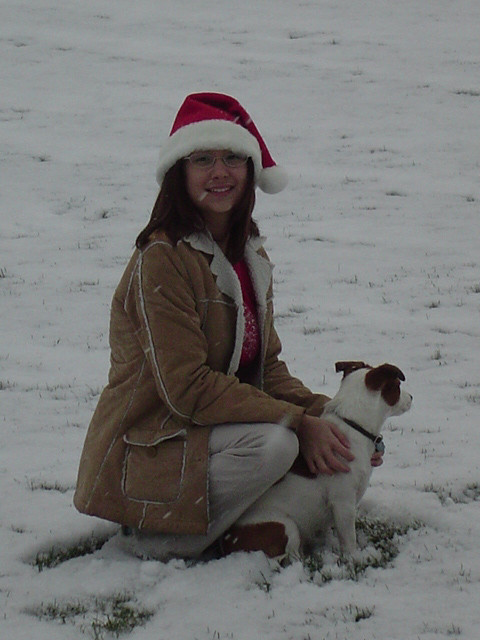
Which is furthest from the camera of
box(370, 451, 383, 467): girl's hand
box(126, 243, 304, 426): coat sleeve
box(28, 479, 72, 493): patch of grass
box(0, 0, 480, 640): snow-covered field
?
box(28, 479, 72, 493): patch of grass

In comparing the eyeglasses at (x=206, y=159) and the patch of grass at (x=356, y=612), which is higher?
the eyeglasses at (x=206, y=159)

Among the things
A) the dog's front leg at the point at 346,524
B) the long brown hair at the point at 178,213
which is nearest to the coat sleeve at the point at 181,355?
the long brown hair at the point at 178,213

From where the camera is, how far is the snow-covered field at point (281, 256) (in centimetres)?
407

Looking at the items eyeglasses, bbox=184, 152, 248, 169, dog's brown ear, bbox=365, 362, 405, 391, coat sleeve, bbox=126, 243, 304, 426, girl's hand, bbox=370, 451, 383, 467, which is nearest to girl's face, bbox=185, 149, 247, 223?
eyeglasses, bbox=184, 152, 248, 169

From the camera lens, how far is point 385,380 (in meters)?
4.51

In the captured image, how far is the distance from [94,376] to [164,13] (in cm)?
1541

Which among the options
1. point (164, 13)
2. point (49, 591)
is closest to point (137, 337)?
point (49, 591)

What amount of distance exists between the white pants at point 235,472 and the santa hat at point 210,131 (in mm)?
1222

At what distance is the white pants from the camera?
14.2 ft

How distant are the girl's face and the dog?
1009 millimetres

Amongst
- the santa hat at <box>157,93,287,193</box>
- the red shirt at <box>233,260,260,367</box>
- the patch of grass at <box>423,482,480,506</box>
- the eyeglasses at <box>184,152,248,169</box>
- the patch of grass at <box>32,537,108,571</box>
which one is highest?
the santa hat at <box>157,93,287,193</box>

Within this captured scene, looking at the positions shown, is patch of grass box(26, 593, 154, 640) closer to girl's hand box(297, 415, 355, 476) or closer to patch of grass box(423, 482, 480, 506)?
girl's hand box(297, 415, 355, 476)

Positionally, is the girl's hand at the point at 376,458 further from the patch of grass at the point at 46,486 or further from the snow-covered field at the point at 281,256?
the patch of grass at the point at 46,486

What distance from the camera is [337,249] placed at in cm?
1034
